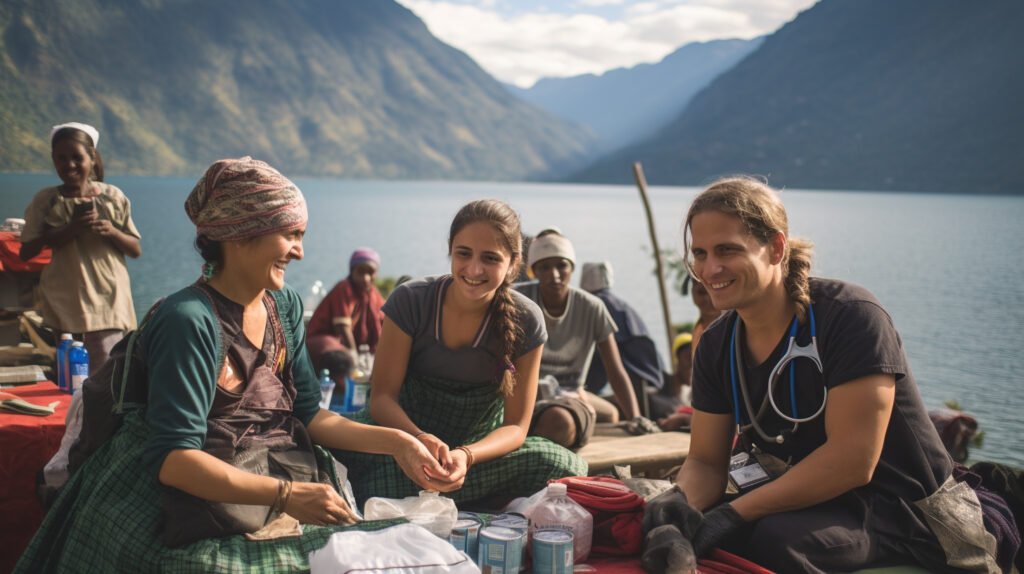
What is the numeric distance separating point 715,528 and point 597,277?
435 cm

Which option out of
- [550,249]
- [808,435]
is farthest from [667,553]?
[550,249]

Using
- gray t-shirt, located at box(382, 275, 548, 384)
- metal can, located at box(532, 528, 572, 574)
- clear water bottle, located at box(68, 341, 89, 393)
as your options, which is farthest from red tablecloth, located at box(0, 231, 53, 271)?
metal can, located at box(532, 528, 572, 574)

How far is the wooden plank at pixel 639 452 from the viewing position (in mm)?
4172

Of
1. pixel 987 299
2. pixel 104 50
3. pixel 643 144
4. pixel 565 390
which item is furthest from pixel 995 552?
pixel 643 144

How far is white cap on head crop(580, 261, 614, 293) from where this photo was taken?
6.73m

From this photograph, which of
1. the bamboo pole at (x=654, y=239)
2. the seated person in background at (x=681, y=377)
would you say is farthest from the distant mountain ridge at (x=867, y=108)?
the seated person in background at (x=681, y=377)

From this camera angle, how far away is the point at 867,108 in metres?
141

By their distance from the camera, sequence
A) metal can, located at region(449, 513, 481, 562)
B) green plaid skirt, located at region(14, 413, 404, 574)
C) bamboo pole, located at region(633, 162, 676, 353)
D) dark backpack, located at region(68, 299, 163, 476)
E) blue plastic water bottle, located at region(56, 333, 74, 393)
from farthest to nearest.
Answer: bamboo pole, located at region(633, 162, 676, 353) < blue plastic water bottle, located at region(56, 333, 74, 393) < metal can, located at region(449, 513, 481, 562) < dark backpack, located at region(68, 299, 163, 476) < green plaid skirt, located at region(14, 413, 404, 574)

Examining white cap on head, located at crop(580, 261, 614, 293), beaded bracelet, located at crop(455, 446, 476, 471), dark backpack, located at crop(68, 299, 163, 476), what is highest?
white cap on head, located at crop(580, 261, 614, 293)

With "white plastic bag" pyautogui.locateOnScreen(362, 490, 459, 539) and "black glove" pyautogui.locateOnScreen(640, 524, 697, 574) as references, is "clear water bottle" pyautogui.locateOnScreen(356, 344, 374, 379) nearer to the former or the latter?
"white plastic bag" pyautogui.locateOnScreen(362, 490, 459, 539)

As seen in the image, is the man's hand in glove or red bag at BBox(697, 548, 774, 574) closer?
red bag at BBox(697, 548, 774, 574)

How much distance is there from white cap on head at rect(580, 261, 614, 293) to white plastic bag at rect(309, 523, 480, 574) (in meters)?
4.65

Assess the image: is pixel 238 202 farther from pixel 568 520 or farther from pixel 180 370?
pixel 568 520

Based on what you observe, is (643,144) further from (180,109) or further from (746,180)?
(746,180)
